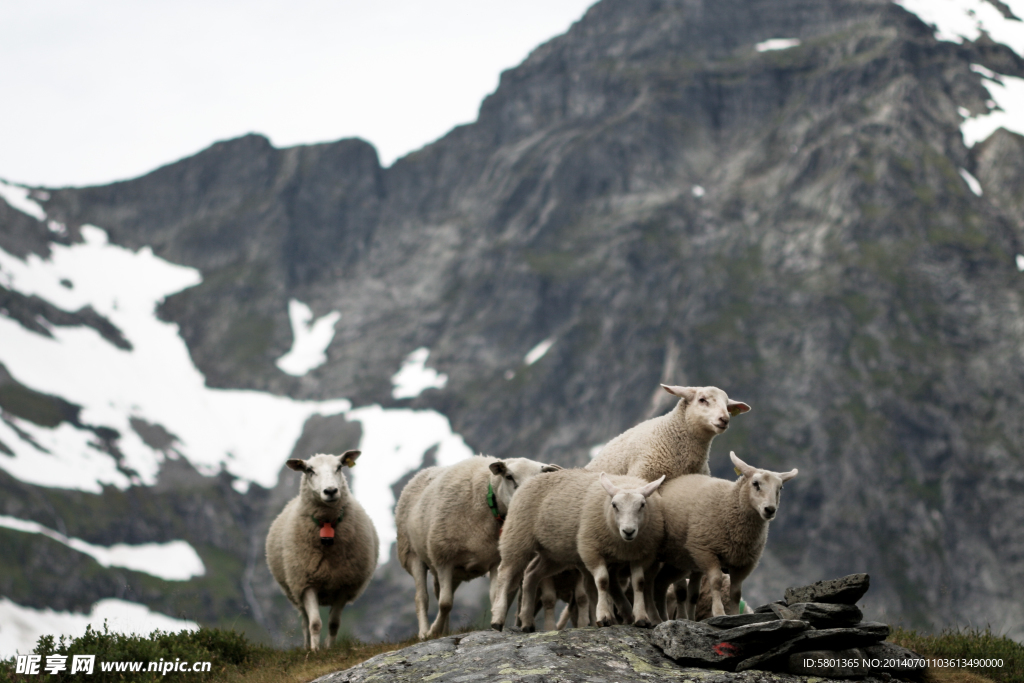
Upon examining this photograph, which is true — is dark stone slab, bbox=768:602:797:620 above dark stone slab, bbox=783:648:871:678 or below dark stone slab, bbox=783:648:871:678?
above

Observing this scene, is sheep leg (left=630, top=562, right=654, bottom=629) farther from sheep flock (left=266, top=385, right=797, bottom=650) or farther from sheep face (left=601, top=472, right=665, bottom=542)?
sheep face (left=601, top=472, right=665, bottom=542)

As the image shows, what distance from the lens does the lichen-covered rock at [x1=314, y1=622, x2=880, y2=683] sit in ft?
35.2

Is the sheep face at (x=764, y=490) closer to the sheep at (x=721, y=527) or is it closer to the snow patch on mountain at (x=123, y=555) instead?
the sheep at (x=721, y=527)

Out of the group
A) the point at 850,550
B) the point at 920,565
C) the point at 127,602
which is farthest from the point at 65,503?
the point at 920,565

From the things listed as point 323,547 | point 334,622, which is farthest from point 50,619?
point 323,547

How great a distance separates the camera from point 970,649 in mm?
14289

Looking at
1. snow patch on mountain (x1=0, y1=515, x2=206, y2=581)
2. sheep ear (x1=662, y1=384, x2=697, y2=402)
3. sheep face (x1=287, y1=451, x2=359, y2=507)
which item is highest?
snow patch on mountain (x1=0, y1=515, x2=206, y2=581)

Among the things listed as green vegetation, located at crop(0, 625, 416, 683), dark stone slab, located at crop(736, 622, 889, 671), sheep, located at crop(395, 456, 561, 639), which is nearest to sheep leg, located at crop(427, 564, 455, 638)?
sheep, located at crop(395, 456, 561, 639)

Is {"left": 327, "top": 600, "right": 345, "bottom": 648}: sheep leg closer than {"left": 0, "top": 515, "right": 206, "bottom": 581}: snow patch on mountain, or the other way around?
{"left": 327, "top": 600, "right": 345, "bottom": 648}: sheep leg

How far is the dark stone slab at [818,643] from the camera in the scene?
37.6 ft

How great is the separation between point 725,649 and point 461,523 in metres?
6.11

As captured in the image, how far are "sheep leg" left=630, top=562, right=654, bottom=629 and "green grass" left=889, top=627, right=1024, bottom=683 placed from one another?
170 inches

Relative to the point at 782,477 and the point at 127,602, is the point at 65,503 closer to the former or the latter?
the point at 127,602

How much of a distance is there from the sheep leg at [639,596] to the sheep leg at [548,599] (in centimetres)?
195
